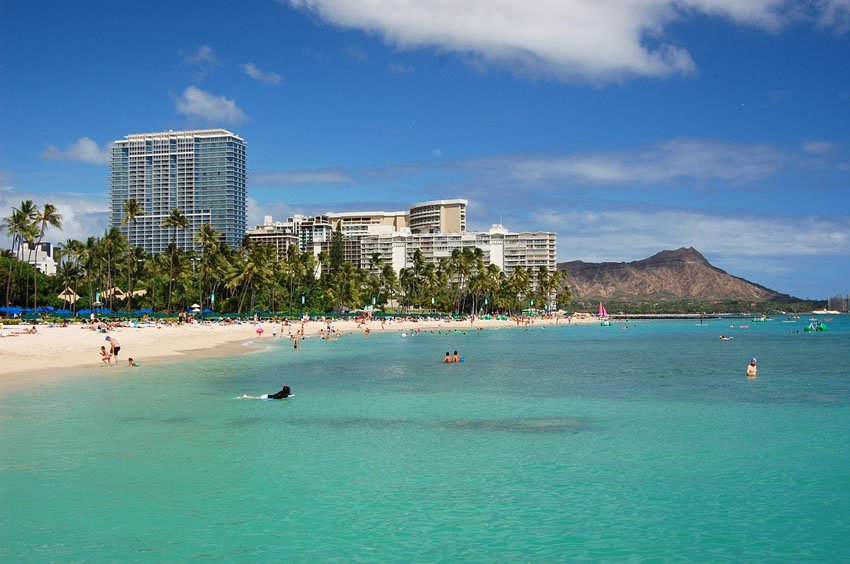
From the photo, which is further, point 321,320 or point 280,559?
point 321,320

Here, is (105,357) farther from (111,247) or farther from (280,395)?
(111,247)

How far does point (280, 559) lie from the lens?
10984 millimetres

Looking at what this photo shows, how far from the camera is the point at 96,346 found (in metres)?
47.8

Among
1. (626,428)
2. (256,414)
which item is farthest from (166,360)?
(626,428)

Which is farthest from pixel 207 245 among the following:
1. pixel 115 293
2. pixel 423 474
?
pixel 423 474

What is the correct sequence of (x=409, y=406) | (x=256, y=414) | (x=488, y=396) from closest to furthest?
(x=256, y=414) < (x=409, y=406) < (x=488, y=396)

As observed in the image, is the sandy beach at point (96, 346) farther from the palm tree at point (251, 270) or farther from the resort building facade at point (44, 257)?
the resort building facade at point (44, 257)

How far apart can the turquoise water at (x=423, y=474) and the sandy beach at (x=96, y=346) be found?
6.59m

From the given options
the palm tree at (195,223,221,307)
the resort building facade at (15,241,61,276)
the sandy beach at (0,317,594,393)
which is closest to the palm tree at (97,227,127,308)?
the palm tree at (195,223,221,307)

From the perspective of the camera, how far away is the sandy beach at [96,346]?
3603 centimetres

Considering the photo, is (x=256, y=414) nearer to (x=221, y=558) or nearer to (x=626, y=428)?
(x=626, y=428)

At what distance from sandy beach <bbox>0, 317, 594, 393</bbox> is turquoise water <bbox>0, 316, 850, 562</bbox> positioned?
6.59m

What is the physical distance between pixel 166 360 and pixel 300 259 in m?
79.0

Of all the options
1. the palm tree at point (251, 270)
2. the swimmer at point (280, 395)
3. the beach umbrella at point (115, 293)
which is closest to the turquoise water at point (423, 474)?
the swimmer at point (280, 395)
